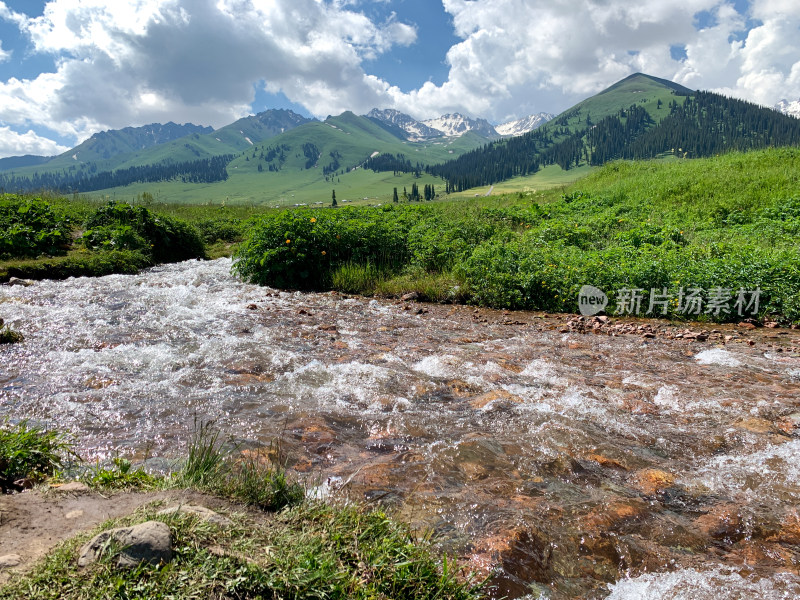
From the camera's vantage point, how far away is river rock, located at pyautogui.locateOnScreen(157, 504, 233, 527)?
2.33 m

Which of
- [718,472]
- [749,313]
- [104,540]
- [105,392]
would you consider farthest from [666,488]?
[749,313]

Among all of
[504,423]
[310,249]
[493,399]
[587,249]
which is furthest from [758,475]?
[310,249]

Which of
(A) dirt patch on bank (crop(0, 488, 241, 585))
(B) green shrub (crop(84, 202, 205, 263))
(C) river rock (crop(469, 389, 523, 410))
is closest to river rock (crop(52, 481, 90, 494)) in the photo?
(A) dirt patch on bank (crop(0, 488, 241, 585))

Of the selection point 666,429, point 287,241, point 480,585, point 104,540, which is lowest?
point 666,429

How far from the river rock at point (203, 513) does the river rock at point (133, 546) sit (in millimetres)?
250

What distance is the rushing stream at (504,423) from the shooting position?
2996mm

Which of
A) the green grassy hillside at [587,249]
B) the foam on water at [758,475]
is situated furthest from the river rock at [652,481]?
the green grassy hillside at [587,249]

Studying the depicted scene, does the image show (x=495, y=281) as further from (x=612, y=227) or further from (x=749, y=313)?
(x=612, y=227)

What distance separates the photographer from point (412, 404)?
5445 millimetres

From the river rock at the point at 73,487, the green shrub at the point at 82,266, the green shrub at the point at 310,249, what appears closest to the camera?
the river rock at the point at 73,487

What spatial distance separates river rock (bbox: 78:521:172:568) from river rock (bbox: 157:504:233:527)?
250mm

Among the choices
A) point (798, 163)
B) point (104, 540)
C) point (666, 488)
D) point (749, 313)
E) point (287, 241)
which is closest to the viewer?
point (104, 540)

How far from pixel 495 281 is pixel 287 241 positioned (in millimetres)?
7141

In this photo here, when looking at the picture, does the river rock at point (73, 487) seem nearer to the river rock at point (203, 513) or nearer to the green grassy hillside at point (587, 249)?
the river rock at point (203, 513)
